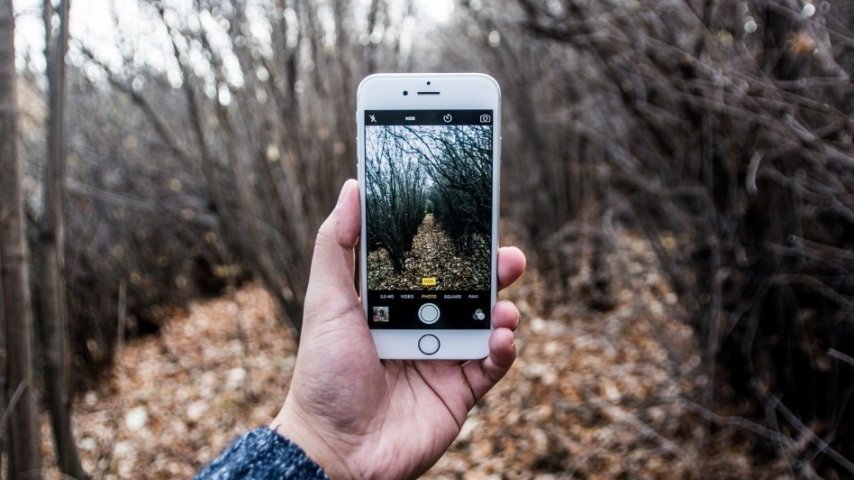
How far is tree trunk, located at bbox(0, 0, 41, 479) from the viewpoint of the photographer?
2.27m

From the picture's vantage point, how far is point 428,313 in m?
1.95

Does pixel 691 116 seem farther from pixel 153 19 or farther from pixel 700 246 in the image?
pixel 153 19

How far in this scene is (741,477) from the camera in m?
3.22

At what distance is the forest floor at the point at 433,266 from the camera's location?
195 cm

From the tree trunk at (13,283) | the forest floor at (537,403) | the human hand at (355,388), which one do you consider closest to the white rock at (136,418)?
the forest floor at (537,403)

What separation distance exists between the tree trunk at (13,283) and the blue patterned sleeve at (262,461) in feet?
3.93

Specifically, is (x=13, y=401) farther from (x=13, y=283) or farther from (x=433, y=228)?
(x=433, y=228)

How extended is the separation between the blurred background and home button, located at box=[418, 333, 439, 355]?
1.28 meters

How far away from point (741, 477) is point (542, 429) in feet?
4.18

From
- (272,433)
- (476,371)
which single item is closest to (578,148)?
(476,371)

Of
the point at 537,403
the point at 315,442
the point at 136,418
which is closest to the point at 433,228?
the point at 315,442

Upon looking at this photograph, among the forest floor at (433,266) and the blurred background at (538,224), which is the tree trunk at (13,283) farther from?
the forest floor at (433,266)

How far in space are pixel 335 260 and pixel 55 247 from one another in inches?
56.3

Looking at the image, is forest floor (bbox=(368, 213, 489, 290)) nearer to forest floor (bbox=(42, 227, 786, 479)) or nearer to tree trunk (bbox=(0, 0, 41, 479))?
tree trunk (bbox=(0, 0, 41, 479))
